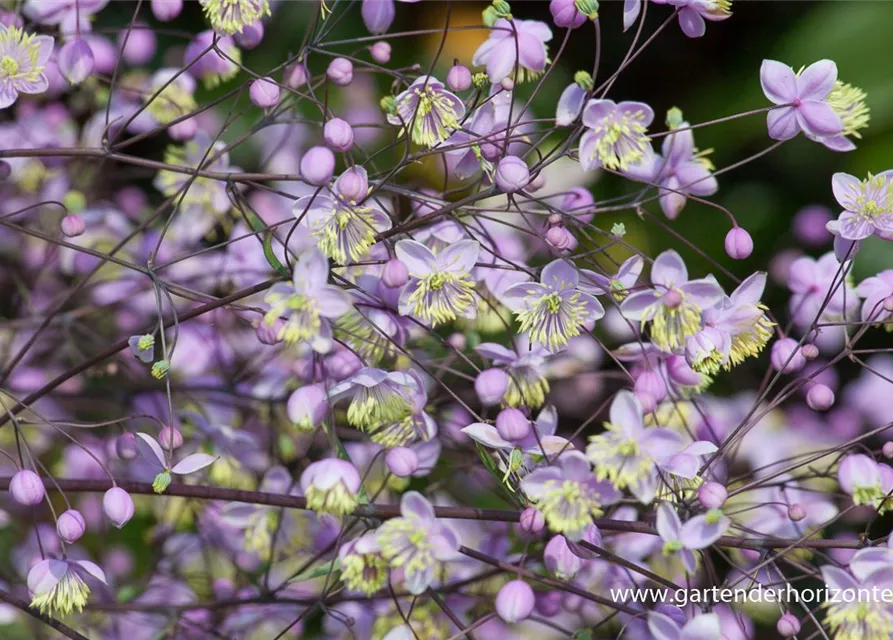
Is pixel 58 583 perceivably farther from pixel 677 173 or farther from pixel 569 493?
pixel 677 173

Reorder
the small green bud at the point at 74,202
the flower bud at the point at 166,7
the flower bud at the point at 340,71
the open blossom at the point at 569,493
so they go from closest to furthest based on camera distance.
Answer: the open blossom at the point at 569,493
the flower bud at the point at 340,71
the flower bud at the point at 166,7
the small green bud at the point at 74,202

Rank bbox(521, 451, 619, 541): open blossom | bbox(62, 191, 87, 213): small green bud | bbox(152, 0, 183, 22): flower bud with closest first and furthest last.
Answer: bbox(521, 451, 619, 541): open blossom → bbox(152, 0, 183, 22): flower bud → bbox(62, 191, 87, 213): small green bud

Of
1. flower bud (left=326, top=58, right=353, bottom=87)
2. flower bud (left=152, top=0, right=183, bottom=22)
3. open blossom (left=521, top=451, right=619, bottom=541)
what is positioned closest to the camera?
open blossom (left=521, top=451, right=619, bottom=541)

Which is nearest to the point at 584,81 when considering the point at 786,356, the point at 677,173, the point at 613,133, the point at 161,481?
the point at 613,133

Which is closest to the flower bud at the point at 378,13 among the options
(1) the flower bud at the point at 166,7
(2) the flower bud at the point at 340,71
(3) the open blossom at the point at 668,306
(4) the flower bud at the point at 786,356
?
(2) the flower bud at the point at 340,71

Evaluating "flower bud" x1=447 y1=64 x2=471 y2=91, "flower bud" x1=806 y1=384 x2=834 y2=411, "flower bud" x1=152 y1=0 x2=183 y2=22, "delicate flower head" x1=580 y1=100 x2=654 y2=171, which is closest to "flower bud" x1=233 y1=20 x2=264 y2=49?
"flower bud" x1=152 y1=0 x2=183 y2=22

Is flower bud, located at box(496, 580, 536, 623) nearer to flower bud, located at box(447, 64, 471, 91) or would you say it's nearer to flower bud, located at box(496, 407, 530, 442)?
flower bud, located at box(496, 407, 530, 442)

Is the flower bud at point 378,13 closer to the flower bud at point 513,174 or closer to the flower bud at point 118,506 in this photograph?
the flower bud at point 513,174
